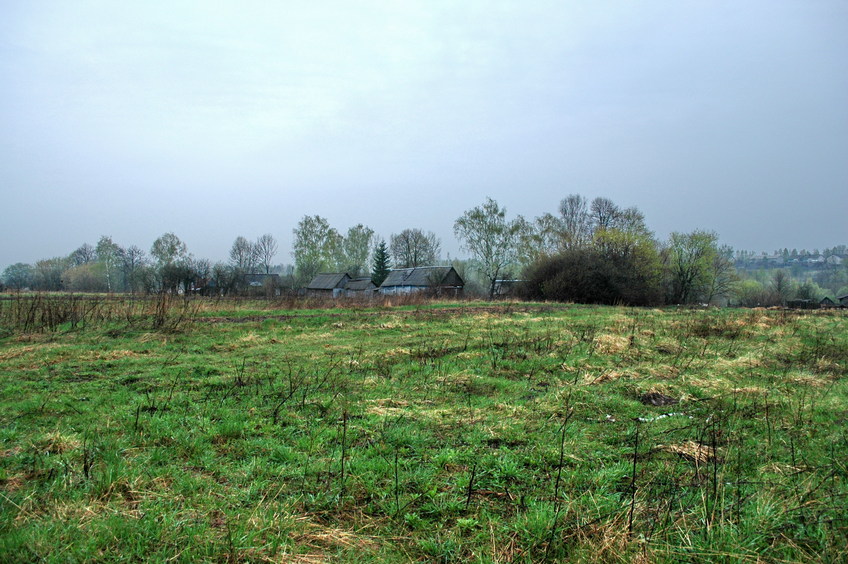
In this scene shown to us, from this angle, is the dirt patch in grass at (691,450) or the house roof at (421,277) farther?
the house roof at (421,277)

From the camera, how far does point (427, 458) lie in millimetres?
4238

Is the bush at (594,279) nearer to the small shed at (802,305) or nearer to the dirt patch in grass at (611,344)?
the small shed at (802,305)

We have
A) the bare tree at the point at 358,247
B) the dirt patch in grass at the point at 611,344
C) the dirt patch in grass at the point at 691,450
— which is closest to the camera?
the dirt patch in grass at the point at 691,450

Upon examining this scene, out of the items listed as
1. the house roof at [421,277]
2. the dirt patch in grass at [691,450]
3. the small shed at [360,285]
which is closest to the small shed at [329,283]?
the small shed at [360,285]

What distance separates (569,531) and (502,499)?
0.65 metres

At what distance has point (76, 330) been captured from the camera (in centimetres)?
1301

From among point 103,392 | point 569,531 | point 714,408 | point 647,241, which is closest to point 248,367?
point 103,392

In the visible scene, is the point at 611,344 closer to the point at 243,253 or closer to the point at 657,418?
the point at 657,418

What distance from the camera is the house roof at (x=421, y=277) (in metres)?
53.9

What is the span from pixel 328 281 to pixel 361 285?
5.22 meters

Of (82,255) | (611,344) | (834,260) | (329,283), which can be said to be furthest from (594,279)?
(834,260)

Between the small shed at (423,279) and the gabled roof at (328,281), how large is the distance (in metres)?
8.34

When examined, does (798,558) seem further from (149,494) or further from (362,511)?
(149,494)

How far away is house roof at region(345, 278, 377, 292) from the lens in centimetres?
6545
